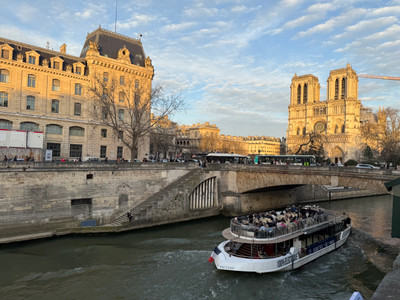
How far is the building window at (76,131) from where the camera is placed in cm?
4375

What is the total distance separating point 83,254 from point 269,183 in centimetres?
2074

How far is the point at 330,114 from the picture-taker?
102000 millimetres

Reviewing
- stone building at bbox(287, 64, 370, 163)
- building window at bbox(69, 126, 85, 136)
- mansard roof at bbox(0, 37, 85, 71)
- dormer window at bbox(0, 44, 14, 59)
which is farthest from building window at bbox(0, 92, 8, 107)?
stone building at bbox(287, 64, 370, 163)

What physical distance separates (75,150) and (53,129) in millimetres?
4290

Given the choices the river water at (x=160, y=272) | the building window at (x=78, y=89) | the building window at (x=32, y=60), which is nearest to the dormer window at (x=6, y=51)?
the building window at (x=32, y=60)

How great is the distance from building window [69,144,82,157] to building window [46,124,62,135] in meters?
2.66

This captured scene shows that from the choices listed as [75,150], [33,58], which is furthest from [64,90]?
Result: [75,150]

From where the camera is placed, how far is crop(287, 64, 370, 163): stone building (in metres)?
96.8

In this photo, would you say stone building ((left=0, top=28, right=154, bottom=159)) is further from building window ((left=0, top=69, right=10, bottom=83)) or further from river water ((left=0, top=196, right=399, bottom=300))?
river water ((left=0, top=196, right=399, bottom=300))

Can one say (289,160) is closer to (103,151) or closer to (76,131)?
(103,151)

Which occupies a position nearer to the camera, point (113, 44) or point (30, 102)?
point (30, 102)

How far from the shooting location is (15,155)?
32.2 meters

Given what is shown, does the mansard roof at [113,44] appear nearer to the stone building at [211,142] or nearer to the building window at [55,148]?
the building window at [55,148]

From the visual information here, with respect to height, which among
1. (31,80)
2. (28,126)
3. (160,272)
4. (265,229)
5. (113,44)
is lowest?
(160,272)
